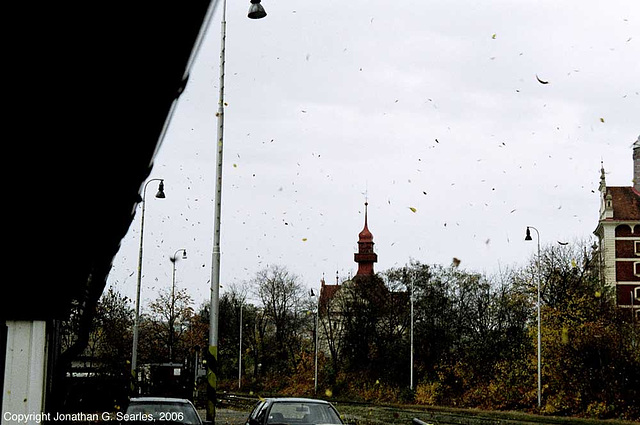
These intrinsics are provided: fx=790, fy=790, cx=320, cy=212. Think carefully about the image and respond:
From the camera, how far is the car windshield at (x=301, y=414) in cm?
1488

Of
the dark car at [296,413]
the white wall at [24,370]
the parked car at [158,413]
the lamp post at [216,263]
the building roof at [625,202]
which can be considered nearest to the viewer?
the white wall at [24,370]

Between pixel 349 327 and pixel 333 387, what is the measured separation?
4.95 metres

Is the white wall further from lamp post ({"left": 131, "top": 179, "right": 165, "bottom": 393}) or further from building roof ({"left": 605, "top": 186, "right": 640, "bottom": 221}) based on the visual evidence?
building roof ({"left": 605, "top": 186, "right": 640, "bottom": 221})

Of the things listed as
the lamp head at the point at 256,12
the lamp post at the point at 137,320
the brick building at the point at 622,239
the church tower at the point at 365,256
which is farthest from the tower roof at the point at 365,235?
the lamp head at the point at 256,12

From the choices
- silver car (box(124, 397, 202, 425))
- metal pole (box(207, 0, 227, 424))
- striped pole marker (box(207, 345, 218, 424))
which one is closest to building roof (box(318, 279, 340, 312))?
metal pole (box(207, 0, 227, 424))

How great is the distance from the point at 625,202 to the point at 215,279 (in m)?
82.6

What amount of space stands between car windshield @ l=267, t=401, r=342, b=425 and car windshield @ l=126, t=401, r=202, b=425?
5.85 feet

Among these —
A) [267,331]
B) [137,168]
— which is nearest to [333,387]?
[267,331]

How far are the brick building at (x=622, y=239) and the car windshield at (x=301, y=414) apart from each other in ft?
262

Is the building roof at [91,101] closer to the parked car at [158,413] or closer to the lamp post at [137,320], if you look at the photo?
the parked car at [158,413]

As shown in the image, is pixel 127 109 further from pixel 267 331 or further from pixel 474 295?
pixel 267 331

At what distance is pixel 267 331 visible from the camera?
8975 cm

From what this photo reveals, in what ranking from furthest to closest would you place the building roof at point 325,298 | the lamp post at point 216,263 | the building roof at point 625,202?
1. the building roof at point 625,202
2. the building roof at point 325,298
3. the lamp post at point 216,263

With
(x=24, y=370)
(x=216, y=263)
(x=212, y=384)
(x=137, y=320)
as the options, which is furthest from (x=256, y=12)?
(x=137, y=320)
